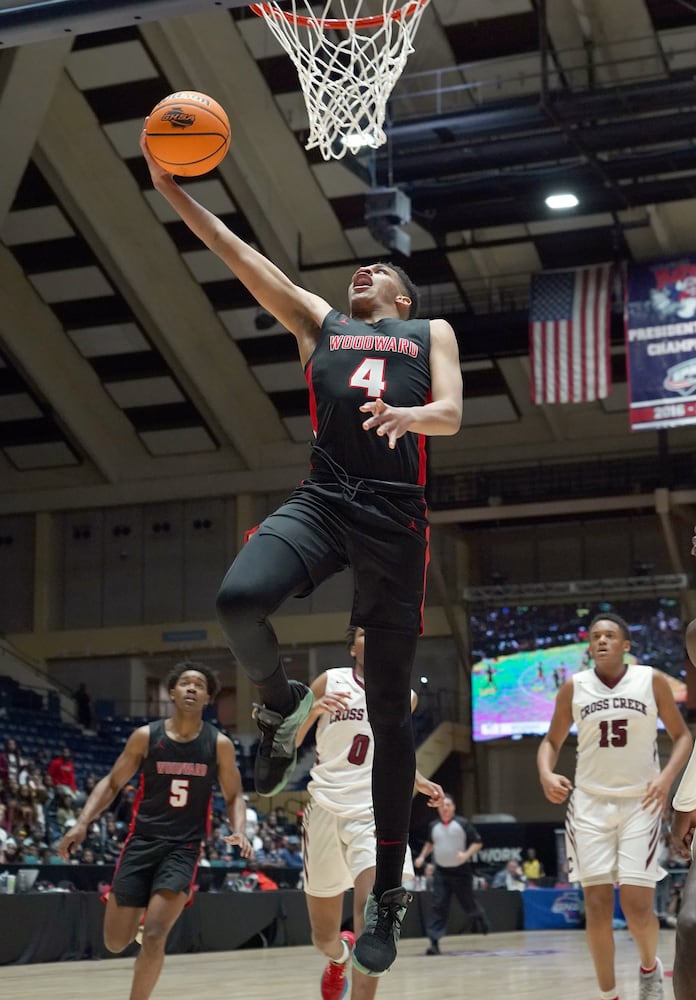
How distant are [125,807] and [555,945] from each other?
6409 millimetres

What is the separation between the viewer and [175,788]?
321 inches

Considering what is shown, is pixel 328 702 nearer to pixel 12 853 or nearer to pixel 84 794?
pixel 12 853

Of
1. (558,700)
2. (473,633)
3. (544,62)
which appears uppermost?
(544,62)

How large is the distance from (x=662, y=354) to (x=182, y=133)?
17231 mm

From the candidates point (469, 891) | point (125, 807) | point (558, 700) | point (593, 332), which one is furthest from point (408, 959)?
point (593, 332)

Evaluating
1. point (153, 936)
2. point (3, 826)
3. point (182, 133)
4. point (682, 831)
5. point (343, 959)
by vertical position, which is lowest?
point (343, 959)

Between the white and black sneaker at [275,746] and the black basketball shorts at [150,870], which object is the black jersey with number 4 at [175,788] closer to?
the black basketball shorts at [150,870]

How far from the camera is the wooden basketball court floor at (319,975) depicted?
10102 millimetres

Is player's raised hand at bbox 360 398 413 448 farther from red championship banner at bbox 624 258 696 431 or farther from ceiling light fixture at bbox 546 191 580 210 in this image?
ceiling light fixture at bbox 546 191 580 210

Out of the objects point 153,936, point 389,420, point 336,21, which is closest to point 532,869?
point 153,936

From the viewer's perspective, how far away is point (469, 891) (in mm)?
17625

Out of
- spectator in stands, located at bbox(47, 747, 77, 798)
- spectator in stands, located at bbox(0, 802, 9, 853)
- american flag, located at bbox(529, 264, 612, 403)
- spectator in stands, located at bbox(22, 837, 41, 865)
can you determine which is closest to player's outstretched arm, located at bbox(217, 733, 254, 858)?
spectator in stands, located at bbox(22, 837, 41, 865)

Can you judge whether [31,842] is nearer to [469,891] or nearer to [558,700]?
[469,891]

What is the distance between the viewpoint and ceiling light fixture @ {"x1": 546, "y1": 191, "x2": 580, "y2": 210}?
2102 centimetres
